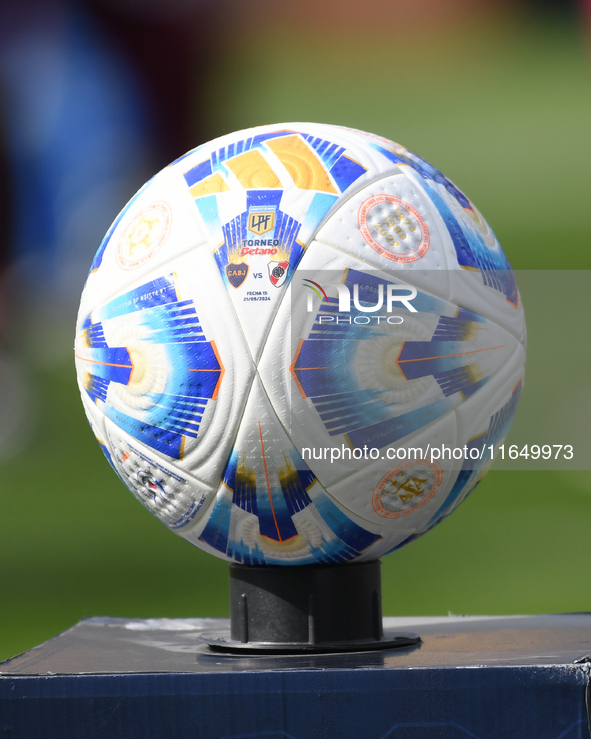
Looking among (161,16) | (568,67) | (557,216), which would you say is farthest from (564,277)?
(161,16)

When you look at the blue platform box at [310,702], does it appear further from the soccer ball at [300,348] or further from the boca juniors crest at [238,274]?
the boca juniors crest at [238,274]

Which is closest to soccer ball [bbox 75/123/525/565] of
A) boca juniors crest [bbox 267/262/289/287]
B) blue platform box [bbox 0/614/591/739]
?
boca juniors crest [bbox 267/262/289/287]

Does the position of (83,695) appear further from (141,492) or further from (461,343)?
(461,343)

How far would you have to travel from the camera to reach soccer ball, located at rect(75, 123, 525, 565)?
6.68ft

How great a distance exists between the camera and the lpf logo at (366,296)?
2.04 metres

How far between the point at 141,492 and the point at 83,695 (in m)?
0.50

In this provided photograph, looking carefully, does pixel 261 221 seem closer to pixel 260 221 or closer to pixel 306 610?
pixel 260 221

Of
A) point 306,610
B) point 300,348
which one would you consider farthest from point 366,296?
point 306,610

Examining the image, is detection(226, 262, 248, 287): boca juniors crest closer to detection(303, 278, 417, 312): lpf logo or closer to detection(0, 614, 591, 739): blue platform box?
detection(303, 278, 417, 312): lpf logo

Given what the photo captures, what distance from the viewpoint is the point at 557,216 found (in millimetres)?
9312

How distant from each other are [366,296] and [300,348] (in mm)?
178

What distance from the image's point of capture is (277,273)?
2035mm

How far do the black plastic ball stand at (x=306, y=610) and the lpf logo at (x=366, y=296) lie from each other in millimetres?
613

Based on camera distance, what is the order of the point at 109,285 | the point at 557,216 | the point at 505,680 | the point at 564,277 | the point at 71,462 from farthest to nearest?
the point at 557,216 < the point at 71,462 < the point at 564,277 < the point at 109,285 < the point at 505,680
